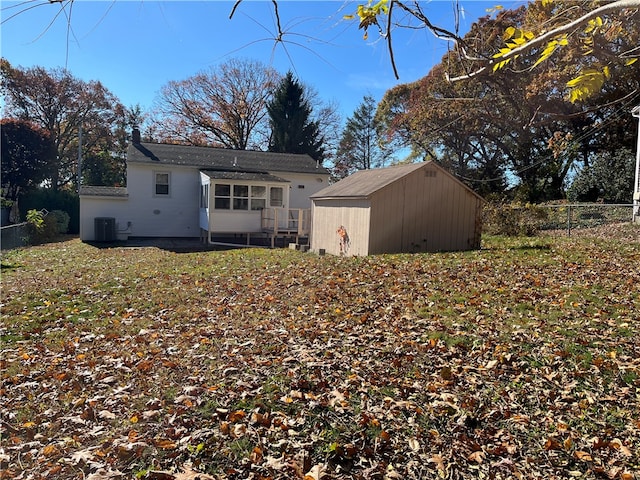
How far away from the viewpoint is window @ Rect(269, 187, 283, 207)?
1947 centimetres

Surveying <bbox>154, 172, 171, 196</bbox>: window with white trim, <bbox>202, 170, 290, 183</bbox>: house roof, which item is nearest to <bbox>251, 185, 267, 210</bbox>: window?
<bbox>202, 170, 290, 183</bbox>: house roof

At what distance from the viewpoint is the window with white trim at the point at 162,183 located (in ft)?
67.7

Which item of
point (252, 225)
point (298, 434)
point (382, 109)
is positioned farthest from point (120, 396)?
point (382, 109)

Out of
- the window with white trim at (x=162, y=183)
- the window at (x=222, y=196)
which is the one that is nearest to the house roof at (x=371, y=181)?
the window at (x=222, y=196)

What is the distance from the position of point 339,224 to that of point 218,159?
11871mm

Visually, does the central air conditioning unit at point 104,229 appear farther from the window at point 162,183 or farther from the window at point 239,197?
the window at point 239,197

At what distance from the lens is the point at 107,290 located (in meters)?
8.11

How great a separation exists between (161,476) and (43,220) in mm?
20829

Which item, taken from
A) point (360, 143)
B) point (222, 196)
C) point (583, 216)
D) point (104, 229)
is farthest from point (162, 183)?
point (360, 143)

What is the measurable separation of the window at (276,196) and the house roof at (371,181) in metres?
5.42

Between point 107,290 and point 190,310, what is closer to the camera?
point 190,310

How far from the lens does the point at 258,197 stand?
739 inches

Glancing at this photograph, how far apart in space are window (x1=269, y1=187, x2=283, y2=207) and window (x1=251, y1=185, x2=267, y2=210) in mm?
590

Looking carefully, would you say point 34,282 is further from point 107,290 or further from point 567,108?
point 567,108
